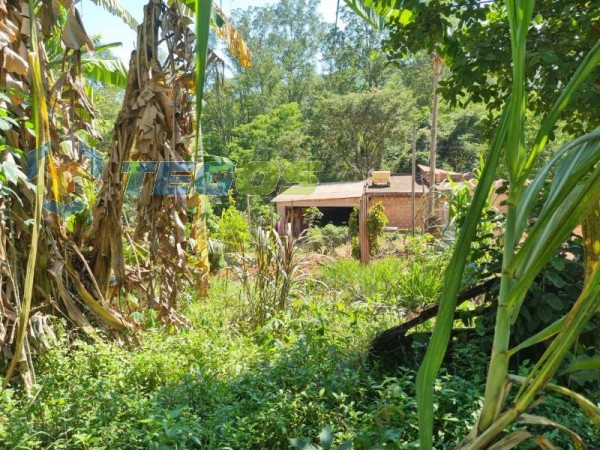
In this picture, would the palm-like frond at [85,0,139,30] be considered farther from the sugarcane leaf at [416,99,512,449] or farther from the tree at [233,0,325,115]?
the tree at [233,0,325,115]

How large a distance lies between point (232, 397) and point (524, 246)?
1828 millimetres

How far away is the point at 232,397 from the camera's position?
2215 millimetres

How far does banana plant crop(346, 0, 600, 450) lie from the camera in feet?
1.90

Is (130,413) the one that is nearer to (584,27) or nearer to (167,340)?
(167,340)

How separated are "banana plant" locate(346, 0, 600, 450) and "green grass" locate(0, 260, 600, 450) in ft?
3.20

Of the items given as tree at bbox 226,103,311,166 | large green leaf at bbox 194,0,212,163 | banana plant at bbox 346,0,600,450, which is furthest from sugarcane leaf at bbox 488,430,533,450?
tree at bbox 226,103,311,166

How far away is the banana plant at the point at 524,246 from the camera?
578mm

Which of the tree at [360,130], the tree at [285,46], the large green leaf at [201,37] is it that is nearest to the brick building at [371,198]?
the tree at [360,130]

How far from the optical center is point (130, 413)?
Answer: 6.88 feet

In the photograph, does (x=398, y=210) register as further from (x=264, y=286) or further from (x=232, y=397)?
(x=232, y=397)

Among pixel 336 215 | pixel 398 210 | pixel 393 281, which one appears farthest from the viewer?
pixel 336 215

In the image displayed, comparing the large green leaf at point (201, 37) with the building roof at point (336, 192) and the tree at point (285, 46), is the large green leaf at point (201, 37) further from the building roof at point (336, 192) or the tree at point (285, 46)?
the tree at point (285, 46)

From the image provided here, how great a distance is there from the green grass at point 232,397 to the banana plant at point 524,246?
976 millimetres

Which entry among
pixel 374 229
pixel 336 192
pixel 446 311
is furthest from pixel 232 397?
pixel 336 192
